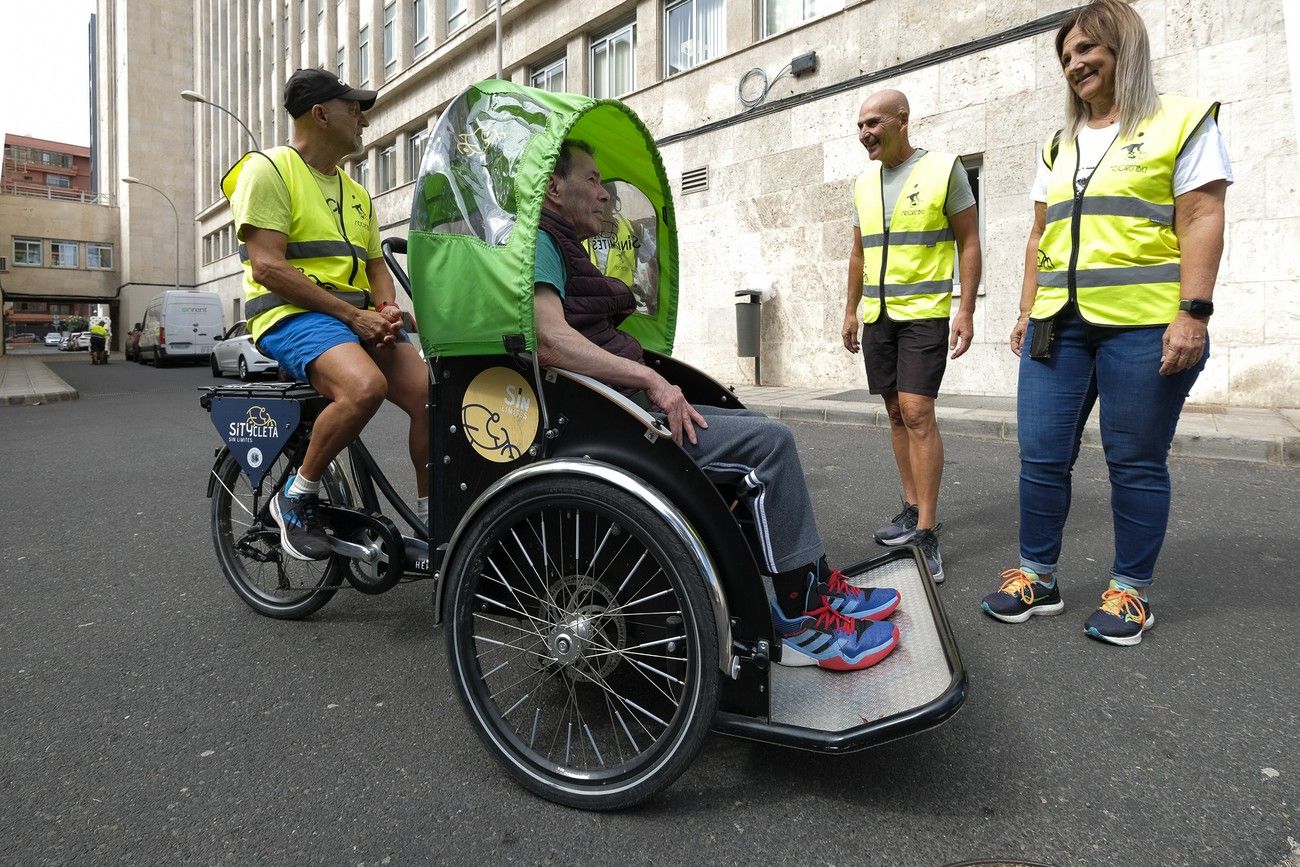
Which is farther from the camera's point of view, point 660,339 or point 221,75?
point 221,75

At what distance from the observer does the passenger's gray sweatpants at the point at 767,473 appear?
6.88 ft

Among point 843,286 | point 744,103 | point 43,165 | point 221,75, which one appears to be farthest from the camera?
point 43,165

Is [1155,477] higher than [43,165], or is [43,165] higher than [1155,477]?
[43,165]

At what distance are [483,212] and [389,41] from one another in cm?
2872

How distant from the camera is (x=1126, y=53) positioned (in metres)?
2.75

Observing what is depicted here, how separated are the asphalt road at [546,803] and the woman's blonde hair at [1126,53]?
1.80 m

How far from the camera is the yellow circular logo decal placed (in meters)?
2.15

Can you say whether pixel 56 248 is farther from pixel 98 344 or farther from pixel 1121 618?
pixel 1121 618

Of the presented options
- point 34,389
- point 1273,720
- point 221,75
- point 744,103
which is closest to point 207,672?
point 1273,720

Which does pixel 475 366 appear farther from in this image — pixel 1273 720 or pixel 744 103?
pixel 744 103

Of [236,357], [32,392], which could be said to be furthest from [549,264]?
[236,357]

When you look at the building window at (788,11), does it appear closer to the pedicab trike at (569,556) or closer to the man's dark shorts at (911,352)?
the man's dark shorts at (911,352)

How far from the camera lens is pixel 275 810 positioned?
192 centimetres

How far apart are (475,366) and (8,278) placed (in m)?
64.2
